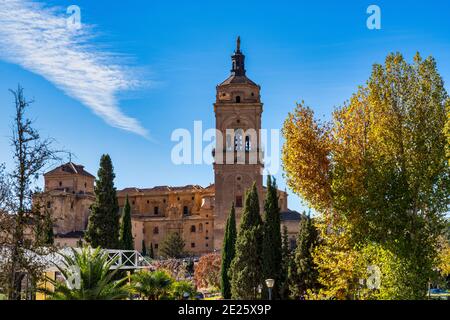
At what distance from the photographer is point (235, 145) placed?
63.3 meters

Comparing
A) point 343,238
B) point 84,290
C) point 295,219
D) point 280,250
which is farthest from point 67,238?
point 84,290

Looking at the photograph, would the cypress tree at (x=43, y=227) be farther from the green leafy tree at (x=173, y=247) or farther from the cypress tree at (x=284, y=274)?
the green leafy tree at (x=173, y=247)

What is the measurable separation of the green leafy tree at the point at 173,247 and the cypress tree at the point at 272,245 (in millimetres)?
35545

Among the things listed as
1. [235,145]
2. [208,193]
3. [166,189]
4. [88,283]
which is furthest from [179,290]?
[166,189]

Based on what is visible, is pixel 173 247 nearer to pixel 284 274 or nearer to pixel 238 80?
pixel 238 80

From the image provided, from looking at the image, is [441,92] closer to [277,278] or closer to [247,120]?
[277,278]

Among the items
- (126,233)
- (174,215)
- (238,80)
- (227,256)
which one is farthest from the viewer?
(174,215)

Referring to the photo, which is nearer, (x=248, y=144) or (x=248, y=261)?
(x=248, y=261)

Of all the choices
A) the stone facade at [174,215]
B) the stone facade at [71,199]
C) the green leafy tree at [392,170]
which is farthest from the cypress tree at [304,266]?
the stone facade at [174,215]

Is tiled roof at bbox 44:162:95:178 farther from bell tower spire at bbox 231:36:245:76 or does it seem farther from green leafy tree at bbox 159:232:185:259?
bell tower spire at bbox 231:36:245:76

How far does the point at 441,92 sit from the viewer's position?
18.4 meters

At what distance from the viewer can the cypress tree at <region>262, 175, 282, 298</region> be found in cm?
3120

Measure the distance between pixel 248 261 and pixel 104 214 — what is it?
9.44m

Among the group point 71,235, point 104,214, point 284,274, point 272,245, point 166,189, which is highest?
point 166,189
